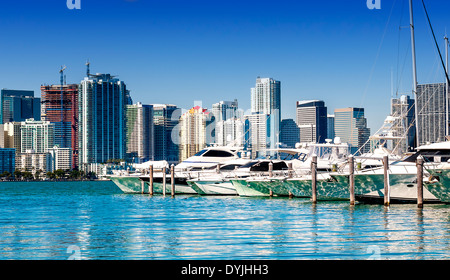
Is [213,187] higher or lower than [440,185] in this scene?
lower

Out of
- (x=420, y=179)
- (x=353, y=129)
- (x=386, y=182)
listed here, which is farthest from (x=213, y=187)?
(x=353, y=129)

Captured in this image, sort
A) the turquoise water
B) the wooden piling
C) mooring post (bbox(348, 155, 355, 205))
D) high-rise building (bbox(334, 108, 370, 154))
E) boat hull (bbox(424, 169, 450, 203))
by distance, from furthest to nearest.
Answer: high-rise building (bbox(334, 108, 370, 154)) < the wooden piling < mooring post (bbox(348, 155, 355, 205)) < boat hull (bbox(424, 169, 450, 203)) < the turquoise water

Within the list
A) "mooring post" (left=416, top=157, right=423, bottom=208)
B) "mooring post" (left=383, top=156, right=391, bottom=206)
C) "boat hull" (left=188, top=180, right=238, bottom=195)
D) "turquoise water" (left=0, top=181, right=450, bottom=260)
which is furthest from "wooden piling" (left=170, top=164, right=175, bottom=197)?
"mooring post" (left=416, top=157, right=423, bottom=208)

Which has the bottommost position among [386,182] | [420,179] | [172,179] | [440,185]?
[172,179]

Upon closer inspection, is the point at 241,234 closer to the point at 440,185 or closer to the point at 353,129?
the point at 440,185

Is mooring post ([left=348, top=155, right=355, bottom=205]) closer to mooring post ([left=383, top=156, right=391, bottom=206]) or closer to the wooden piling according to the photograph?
mooring post ([left=383, top=156, right=391, bottom=206])

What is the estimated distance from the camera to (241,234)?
78.4ft

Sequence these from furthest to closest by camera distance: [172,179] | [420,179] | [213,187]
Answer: [172,179]
[213,187]
[420,179]

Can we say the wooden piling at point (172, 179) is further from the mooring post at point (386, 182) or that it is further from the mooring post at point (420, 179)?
the mooring post at point (420, 179)

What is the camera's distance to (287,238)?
22375 millimetres

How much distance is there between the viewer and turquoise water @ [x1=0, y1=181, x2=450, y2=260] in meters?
18.9

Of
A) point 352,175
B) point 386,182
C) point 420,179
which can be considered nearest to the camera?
point 420,179
